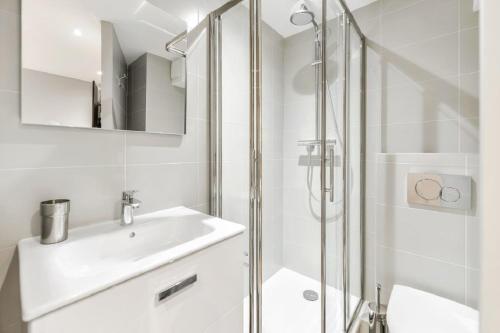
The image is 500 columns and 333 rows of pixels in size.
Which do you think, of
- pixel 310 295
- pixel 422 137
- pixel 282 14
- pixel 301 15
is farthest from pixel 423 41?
pixel 310 295

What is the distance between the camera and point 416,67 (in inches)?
55.7

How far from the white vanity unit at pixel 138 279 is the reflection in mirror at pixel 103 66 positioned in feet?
1.39

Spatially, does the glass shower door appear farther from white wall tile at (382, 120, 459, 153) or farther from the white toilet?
the white toilet

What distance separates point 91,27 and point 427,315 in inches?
75.2

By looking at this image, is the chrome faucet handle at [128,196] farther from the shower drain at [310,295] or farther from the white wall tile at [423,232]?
the white wall tile at [423,232]

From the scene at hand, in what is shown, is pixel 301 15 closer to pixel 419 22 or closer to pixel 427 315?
pixel 419 22

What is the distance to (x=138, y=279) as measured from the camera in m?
0.55

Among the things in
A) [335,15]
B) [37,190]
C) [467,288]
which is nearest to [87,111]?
[37,190]

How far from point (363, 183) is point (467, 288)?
2.49 feet

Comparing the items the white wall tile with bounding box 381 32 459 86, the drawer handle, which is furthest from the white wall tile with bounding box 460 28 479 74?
the drawer handle

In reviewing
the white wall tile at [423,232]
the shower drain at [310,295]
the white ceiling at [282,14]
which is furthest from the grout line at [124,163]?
the white wall tile at [423,232]

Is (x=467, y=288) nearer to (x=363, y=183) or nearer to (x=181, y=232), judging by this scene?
(x=363, y=183)

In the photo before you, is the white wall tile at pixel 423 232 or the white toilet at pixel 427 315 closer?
the white toilet at pixel 427 315

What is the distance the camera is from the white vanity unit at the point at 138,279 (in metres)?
0.46
